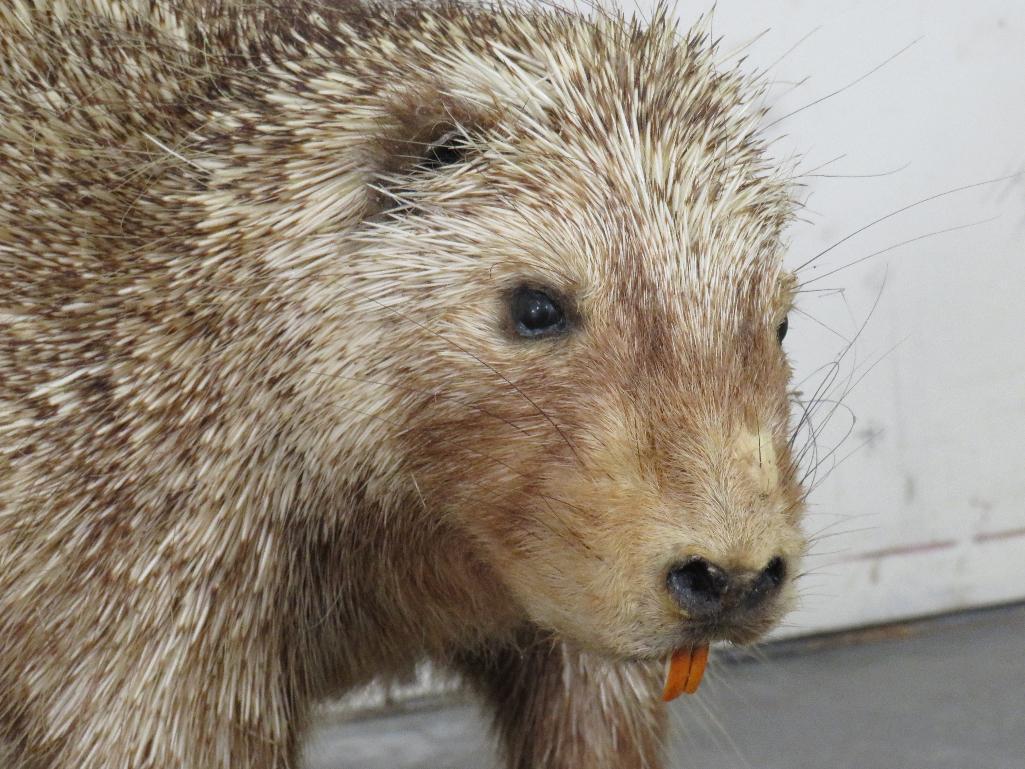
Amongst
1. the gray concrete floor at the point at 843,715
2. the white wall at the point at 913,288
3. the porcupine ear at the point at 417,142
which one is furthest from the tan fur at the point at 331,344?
the white wall at the point at 913,288

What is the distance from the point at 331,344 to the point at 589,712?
0.95m

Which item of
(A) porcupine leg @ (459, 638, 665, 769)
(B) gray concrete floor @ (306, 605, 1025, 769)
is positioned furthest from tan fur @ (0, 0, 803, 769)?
(B) gray concrete floor @ (306, 605, 1025, 769)

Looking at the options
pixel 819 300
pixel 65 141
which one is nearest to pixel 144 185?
pixel 65 141

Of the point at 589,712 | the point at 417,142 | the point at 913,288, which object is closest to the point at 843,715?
the point at 913,288

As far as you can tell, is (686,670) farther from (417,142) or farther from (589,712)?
(417,142)

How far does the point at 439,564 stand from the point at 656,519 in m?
0.60

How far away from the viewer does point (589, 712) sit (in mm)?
2678

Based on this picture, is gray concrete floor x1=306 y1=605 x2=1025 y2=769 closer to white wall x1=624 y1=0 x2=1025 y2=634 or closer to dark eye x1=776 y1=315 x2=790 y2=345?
white wall x1=624 y1=0 x2=1025 y2=634

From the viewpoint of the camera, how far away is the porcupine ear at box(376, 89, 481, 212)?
2.18m

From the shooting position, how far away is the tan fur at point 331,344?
2.04 meters

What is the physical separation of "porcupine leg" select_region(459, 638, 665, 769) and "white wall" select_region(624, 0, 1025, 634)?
5.43ft

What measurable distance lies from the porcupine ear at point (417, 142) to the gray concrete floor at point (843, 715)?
1.66m

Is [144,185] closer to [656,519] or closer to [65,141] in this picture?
[65,141]

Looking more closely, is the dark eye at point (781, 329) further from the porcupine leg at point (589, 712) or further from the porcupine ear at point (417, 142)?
the porcupine leg at point (589, 712)
